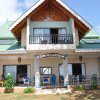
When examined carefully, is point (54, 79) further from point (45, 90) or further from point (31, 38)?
point (31, 38)

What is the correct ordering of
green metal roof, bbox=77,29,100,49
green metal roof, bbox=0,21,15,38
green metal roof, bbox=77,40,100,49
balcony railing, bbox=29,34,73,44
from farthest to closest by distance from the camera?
green metal roof, bbox=0,21,15,38, green metal roof, bbox=77,29,100,49, green metal roof, bbox=77,40,100,49, balcony railing, bbox=29,34,73,44

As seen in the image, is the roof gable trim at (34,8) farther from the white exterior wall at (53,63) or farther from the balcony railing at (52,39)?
the white exterior wall at (53,63)

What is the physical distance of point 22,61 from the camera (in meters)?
26.4

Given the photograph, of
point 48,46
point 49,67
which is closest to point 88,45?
point 49,67

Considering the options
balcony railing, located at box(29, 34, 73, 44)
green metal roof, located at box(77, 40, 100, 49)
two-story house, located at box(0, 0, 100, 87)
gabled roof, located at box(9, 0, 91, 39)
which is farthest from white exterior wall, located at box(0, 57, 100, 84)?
gabled roof, located at box(9, 0, 91, 39)

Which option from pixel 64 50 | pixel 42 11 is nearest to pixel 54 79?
pixel 64 50

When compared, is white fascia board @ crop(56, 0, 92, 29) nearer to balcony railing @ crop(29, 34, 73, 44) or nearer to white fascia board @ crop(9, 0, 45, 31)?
balcony railing @ crop(29, 34, 73, 44)

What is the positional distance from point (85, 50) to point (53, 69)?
444 centimetres

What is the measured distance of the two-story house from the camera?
2377 centimetres

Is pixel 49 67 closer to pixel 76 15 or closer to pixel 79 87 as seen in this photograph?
pixel 79 87

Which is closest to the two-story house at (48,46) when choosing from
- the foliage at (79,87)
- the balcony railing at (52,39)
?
the balcony railing at (52,39)

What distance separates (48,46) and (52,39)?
1.23 m

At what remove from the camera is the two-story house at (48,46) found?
23.8 meters

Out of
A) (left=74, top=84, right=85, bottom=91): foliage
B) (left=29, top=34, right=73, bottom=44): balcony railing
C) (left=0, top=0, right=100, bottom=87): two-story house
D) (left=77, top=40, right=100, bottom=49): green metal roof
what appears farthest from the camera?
(left=77, top=40, right=100, bottom=49): green metal roof
